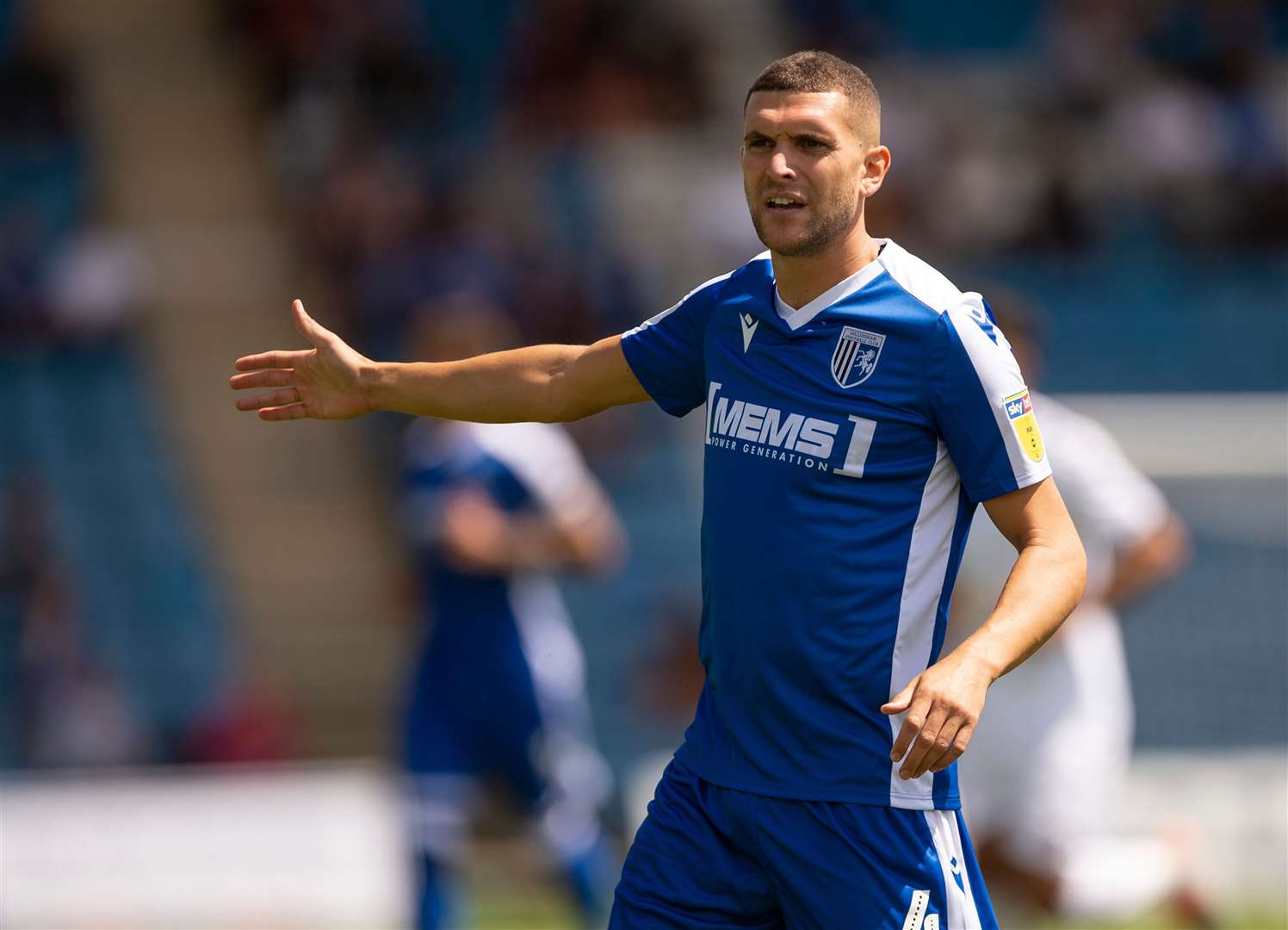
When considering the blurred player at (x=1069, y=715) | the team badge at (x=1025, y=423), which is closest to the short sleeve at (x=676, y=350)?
the team badge at (x=1025, y=423)

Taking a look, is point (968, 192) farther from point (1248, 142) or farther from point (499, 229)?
point (499, 229)

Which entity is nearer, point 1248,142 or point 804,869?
point 804,869

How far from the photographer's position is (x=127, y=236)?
16.0 metres

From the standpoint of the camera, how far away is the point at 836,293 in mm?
4215

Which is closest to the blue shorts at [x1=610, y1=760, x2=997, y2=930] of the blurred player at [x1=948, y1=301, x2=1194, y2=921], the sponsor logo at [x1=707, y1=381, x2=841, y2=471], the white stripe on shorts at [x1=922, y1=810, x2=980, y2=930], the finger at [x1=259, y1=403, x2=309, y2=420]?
the white stripe on shorts at [x1=922, y1=810, x2=980, y2=930]

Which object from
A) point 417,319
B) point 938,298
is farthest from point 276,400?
point 417,319

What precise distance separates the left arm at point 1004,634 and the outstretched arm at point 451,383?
1.08 meters

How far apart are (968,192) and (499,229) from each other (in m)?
3.72

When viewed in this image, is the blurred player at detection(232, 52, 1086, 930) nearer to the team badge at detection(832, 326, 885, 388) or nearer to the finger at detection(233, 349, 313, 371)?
the team badge at detection(832, 326, 885, 388)

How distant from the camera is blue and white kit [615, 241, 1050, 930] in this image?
406 cm

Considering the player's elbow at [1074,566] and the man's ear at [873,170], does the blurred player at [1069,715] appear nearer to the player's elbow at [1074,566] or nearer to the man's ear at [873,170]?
the man's ear at [873,170]

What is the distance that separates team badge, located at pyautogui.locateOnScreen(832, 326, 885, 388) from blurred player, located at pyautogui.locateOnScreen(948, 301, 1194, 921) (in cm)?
300

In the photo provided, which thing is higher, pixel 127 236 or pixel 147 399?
pixel 127 236

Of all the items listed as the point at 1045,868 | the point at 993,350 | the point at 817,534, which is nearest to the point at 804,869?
the point at 817,534
